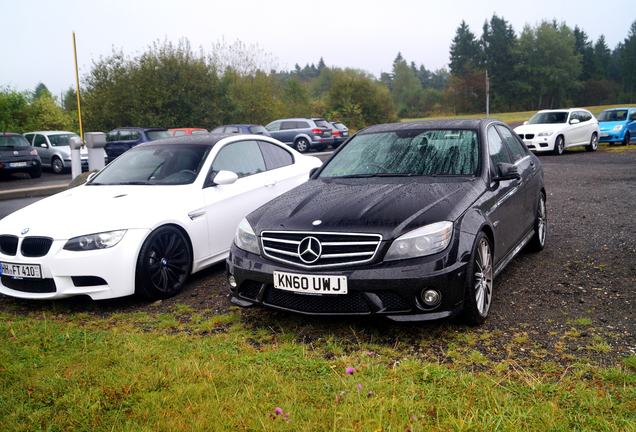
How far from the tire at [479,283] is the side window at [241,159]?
3.09m

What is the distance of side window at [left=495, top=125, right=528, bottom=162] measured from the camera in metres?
6.06

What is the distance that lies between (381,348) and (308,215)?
109 cm

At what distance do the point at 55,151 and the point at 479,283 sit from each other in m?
21.1

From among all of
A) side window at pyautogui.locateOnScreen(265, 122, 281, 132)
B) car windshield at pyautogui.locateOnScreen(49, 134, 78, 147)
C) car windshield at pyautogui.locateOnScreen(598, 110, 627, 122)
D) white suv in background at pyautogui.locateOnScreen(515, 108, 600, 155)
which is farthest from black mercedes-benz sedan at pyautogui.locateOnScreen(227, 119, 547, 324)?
→ side window at pyautogui.locateOnScreen(265, 122, 281, 132)

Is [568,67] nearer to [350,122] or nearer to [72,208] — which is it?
[350,122]

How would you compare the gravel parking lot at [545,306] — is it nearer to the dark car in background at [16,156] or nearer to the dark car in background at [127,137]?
the dark car in background at [16,156]

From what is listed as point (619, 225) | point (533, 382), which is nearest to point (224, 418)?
point (533, 382)

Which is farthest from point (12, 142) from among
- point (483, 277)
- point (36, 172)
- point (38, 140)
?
point (483, 277)

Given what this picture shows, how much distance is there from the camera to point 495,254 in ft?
15.6

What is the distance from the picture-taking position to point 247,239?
4559mm

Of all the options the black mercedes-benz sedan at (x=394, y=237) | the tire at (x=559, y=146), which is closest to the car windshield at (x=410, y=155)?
the black mercedes-benz sedan at (x=394, y=237)

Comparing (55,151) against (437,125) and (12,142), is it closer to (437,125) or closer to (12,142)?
(12,142)

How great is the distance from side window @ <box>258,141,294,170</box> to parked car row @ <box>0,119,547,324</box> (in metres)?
0.03

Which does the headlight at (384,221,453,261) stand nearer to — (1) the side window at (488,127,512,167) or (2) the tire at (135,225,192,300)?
(1) the side window at (488,127,512,167)
